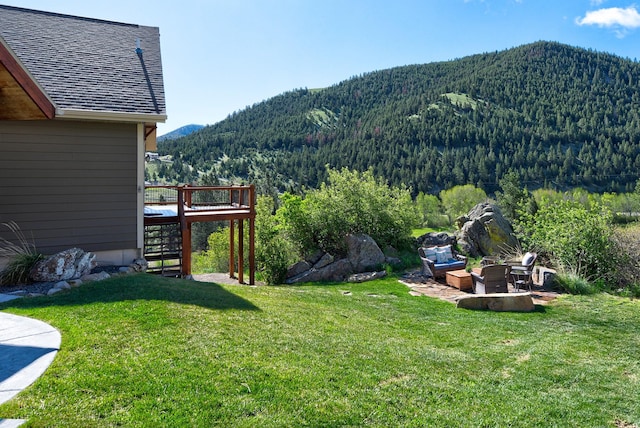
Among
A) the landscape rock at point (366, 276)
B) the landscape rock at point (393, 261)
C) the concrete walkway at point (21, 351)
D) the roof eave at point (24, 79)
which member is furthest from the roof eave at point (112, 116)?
the landscape rock at point (393, 261)

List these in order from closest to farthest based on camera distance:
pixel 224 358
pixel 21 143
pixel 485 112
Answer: pixel 224 358 < pixel 21 143 < pixel 485 112

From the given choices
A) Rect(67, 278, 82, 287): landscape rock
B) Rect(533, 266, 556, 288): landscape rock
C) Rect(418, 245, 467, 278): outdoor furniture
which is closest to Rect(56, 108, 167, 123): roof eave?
Rect(67, 278, 82, 287): landscape rock

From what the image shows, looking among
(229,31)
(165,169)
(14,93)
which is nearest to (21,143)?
(14,93)

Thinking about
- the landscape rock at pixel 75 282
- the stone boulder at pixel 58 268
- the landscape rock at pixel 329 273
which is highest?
the stone boulder at pixel 58 268

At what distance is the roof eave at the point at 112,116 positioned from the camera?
7.99 meters

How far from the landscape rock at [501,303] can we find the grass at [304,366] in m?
0.76

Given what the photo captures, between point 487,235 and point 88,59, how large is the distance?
533 inches

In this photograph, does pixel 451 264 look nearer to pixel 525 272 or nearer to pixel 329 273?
pixel 525 272

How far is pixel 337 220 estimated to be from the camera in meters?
14.8

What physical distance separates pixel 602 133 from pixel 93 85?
10329 centimetres

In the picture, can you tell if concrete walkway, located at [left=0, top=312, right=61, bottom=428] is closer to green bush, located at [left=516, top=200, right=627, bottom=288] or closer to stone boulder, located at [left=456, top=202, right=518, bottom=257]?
green bush, located at [left=516, top=200, right=627, bottom=288]

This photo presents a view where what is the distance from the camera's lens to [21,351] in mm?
3918

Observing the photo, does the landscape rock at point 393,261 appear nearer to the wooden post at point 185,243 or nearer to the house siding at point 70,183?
the wooden post at point 185,243

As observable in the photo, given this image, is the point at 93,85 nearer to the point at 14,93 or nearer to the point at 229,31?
the point at 14,93
